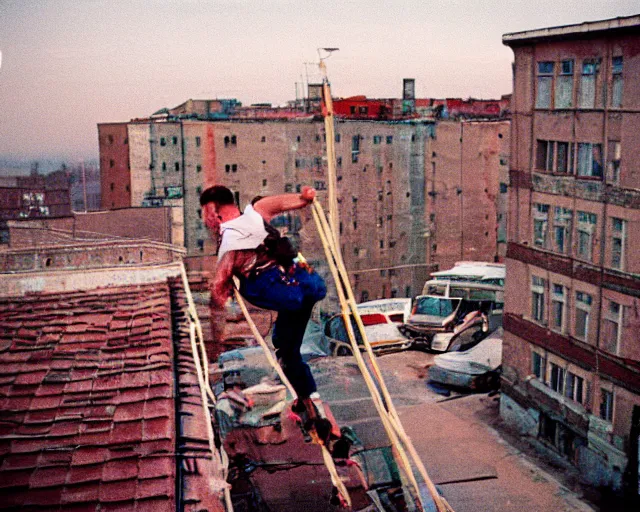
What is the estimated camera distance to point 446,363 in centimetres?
2056

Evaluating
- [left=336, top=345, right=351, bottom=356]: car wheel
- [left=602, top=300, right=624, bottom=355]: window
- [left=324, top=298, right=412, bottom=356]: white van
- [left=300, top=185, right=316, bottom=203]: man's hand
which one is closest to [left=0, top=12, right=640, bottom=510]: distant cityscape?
[left=602, top=300, right=624, bottom=355]: window

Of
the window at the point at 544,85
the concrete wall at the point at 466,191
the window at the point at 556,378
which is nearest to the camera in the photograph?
the window at the point at 556,378

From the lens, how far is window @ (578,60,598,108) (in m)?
15.0

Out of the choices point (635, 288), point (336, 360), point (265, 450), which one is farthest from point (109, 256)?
point (635, 288)

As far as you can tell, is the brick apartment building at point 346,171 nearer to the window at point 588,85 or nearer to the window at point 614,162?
the window at point 588,85

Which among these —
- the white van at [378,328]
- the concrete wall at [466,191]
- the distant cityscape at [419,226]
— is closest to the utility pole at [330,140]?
the distant cityscape at [419,226]

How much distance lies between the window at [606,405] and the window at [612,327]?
771mm

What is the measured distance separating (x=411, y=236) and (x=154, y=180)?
13.2 metres

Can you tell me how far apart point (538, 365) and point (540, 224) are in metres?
2.91

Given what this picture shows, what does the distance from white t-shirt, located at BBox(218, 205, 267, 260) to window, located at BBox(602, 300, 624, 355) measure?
36.9ft

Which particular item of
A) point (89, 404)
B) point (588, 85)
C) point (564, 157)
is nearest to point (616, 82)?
point (588, 85)

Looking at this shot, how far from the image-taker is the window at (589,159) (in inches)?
587

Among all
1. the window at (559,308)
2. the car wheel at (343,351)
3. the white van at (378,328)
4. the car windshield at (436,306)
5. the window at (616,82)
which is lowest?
the car wheel at (343,351)

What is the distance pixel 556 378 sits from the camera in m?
16.1
